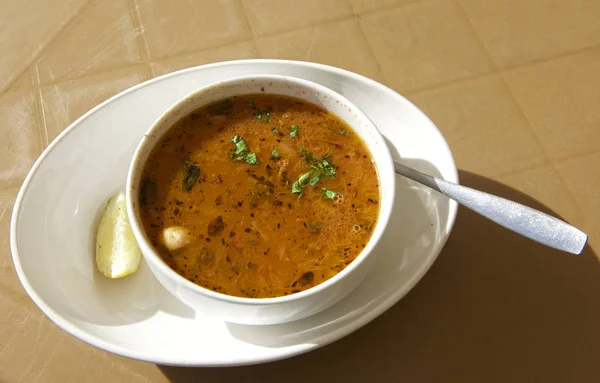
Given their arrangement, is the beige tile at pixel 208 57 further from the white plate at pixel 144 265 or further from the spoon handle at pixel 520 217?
the spoon handle at pixel 520 217

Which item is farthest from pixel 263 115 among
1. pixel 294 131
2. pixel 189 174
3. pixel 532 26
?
pixel 532 26

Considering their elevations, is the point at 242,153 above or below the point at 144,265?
above

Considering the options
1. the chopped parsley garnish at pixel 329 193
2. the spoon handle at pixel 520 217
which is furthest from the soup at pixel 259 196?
the spoon handle at pixel 520 217

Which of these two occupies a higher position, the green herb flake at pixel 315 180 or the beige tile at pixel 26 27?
the green herb flake at pixel 315 180

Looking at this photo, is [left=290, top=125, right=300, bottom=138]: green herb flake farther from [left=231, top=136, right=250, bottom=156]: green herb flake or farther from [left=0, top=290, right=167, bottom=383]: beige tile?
[left=0, top=290, right=167, bottom=383]: beige tile

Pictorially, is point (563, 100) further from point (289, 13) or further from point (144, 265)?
point (144, 265)

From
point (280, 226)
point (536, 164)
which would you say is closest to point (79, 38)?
point (280, 226)

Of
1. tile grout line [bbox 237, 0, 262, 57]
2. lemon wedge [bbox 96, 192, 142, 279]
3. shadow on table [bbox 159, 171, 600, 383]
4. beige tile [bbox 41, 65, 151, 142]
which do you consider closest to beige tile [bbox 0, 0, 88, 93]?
beige tile [bbox 41, 65, 151, 142]
